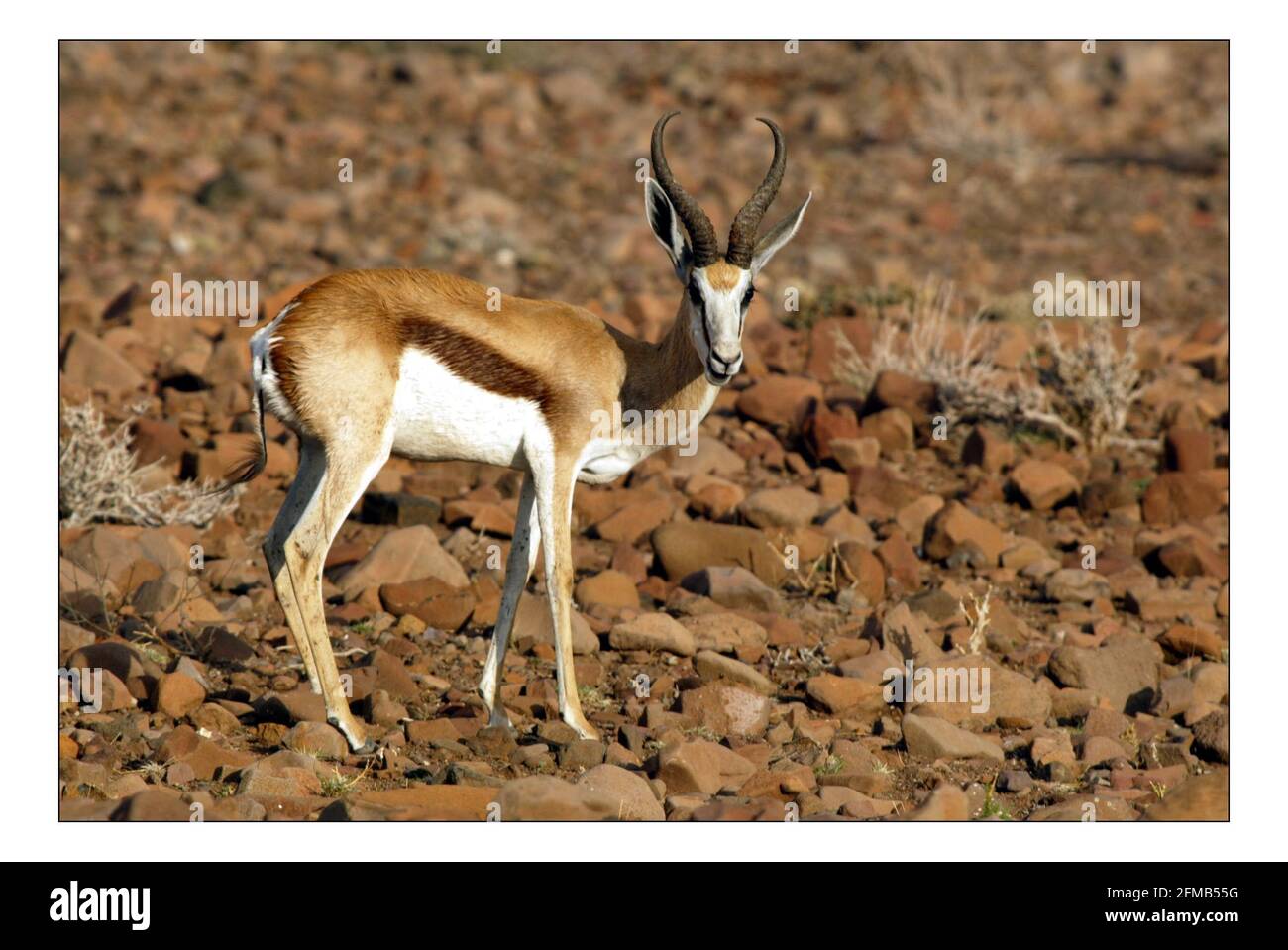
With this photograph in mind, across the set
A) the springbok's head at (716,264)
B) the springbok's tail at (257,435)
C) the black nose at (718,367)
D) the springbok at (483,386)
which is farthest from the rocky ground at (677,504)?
the springbok's head at (716,264)

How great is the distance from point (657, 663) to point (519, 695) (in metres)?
0.86

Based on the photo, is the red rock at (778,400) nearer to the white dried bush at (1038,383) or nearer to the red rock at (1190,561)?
the white dried bush at (1038,383)

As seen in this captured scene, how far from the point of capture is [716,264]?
746 centimetres

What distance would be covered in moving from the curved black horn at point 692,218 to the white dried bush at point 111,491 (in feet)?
13.4

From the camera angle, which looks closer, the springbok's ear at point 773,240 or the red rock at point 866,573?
the springbok's ear at point 773,240

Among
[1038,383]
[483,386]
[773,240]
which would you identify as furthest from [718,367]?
[1038,383]

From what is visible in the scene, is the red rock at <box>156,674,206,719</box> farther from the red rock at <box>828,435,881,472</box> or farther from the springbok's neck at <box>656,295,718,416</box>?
the red rock at <box>828,435,881,472</box>

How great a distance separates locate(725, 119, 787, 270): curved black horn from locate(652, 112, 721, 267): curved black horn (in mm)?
86

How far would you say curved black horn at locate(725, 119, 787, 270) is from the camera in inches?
292

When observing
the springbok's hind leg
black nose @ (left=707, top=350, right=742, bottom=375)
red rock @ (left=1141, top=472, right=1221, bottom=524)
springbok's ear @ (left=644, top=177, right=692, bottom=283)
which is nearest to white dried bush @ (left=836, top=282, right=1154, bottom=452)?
red rock @ (left=1141, top=472, right=1221, bottom=524)

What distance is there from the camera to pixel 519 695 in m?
8.12

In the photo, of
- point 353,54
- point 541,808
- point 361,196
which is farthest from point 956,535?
point 353,54

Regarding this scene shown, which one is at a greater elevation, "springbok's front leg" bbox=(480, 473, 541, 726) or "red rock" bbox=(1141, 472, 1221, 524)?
"red rock" bbox=(1141, 472, 1221, 524)

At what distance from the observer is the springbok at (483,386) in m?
7.21
